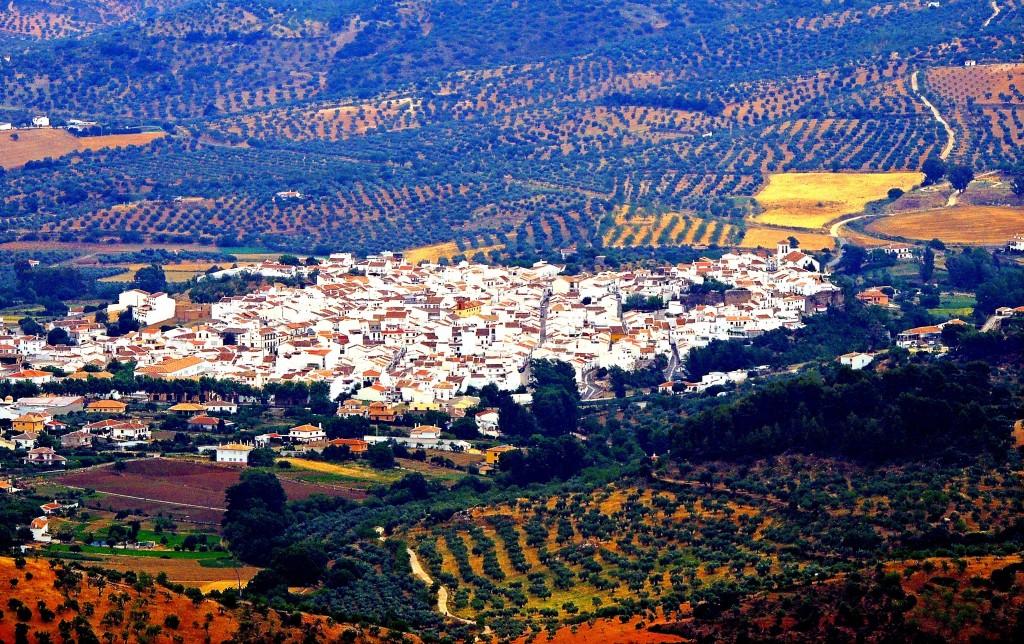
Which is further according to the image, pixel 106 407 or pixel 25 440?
pixel 106 407

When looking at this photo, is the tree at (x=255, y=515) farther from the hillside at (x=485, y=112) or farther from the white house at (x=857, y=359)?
the hillside at (x=485, y=112)

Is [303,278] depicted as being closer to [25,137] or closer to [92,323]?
[92,323]

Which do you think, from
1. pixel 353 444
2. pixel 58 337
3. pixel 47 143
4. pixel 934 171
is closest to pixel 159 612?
pixel 353 444

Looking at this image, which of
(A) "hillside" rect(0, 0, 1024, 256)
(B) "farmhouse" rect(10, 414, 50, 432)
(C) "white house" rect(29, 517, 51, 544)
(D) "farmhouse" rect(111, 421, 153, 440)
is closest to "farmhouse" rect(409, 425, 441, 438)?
(D) "farmhouse" rect(111, 421, 153, 440)

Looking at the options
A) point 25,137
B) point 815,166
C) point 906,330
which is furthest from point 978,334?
point 25,137

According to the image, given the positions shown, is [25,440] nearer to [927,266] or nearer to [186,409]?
[186,409]
